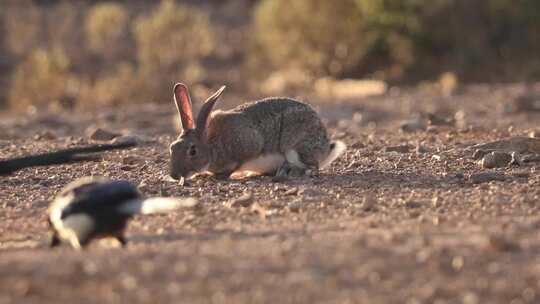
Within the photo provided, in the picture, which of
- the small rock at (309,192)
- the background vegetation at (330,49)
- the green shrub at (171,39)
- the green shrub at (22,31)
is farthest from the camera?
the green shrub at (22,31)

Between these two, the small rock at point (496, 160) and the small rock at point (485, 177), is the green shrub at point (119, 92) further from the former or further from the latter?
the small rock at point (485, 177)

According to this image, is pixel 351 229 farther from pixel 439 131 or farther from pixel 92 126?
pixel 92 126

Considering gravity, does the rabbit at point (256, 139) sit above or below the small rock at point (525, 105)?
above

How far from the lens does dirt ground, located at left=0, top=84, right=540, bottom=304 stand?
5344 millimetres

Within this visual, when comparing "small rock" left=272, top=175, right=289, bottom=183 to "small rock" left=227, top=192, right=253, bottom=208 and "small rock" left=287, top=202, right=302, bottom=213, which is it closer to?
"small rock" left=227, top=192, right=253, bottom=208

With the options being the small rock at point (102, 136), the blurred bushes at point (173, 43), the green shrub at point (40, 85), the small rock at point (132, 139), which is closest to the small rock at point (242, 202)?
the small rock at point (132, 139)

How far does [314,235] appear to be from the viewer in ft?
21.9

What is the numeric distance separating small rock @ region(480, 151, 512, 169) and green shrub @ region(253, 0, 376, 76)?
14.3 meters

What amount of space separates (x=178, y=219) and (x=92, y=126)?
322 inches

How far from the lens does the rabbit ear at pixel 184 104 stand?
9445 mm

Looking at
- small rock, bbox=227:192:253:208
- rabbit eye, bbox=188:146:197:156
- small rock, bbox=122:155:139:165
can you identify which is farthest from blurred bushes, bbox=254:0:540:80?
small rock, bbox=227:192:253:208

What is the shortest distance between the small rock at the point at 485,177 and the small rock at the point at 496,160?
566 mm

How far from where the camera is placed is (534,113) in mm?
15430

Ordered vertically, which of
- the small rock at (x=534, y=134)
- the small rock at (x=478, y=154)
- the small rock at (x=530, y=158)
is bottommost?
the small rock at (x=534, y=134)
